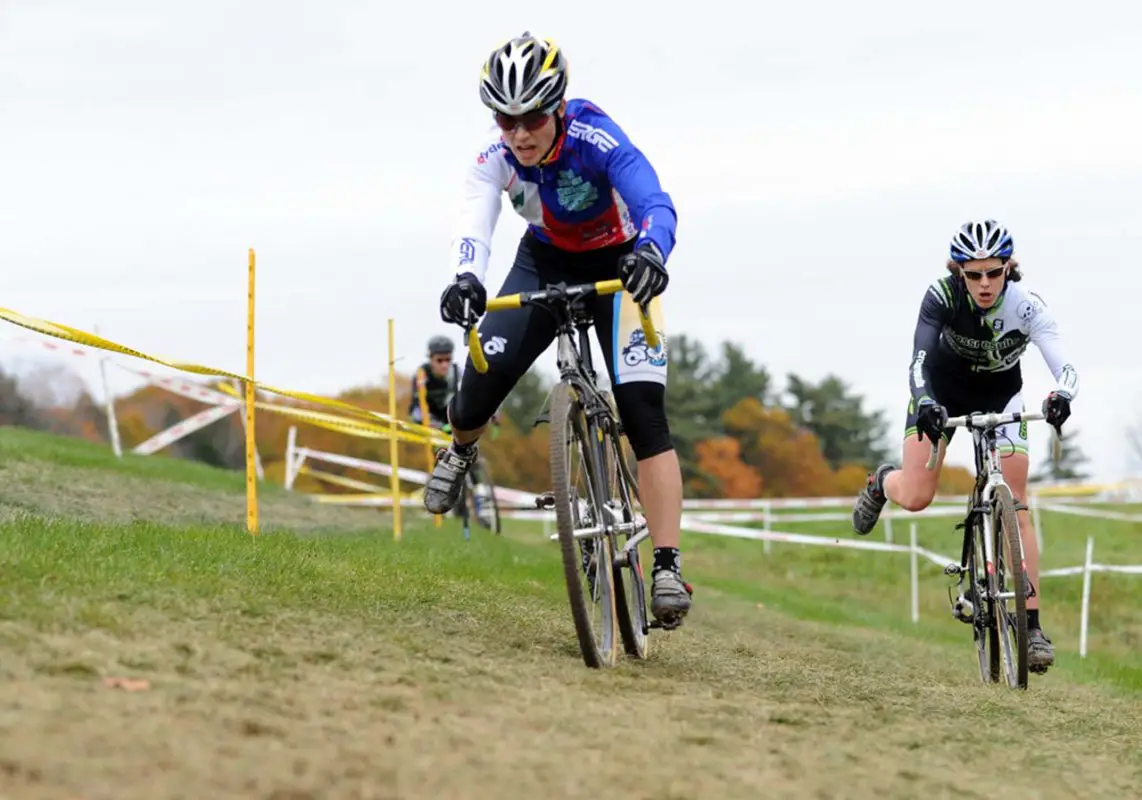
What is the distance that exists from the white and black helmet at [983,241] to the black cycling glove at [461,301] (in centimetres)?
328

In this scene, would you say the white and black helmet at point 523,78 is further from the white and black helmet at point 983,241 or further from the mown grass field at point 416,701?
the white and black helmet at point 983,241

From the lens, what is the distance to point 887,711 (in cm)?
560

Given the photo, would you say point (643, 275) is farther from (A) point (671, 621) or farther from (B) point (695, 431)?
(B) point (695, 431)

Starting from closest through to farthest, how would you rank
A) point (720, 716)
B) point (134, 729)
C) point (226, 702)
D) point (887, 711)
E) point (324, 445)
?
point (134, 729), point (226, 702), point (720, 716), point (887, 711), point (324, 445)

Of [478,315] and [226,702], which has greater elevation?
[478,315]

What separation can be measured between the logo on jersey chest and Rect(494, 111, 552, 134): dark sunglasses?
30cm

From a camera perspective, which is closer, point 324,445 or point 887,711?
point 887,711

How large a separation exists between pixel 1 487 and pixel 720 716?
27.7ft

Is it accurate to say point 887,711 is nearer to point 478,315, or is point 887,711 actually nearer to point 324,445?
point 478,315

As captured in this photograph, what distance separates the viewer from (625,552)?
21.0ft

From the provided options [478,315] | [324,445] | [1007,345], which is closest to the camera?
[478,315]

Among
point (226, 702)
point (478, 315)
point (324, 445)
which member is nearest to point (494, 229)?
point (478, 315)

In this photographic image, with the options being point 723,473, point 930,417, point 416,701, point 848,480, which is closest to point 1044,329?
point 930,417

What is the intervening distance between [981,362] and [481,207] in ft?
11.9
